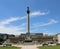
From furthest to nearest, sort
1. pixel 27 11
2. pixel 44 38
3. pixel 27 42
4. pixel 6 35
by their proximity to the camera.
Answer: pixel 6 35 → pixel 44 38 → pixel 27 11 → pixel 27 42

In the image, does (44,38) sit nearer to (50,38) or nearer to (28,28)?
(50,38)

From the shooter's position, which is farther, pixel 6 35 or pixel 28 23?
pixel 6 35

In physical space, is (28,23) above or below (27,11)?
below

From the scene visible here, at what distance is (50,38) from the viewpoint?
136m

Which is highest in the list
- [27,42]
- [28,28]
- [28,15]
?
[28,15]

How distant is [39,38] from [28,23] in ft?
194

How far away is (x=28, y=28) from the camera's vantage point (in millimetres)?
76875

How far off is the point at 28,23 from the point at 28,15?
157 inches

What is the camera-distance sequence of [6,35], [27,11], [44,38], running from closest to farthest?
[27,11], [44,38], [6,35]

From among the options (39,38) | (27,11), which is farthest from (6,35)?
(27,11)

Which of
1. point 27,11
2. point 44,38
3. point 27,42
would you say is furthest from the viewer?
point 44,38

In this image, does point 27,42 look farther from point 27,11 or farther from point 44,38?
point 44,38

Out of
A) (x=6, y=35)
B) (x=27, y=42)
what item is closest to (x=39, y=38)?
(x=6, y=35)

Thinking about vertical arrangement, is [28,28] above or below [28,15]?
below
